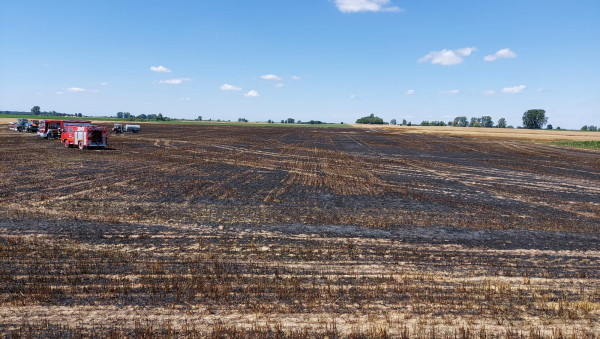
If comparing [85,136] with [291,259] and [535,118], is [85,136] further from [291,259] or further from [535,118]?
[535,118]

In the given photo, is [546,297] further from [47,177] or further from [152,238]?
[47,177]

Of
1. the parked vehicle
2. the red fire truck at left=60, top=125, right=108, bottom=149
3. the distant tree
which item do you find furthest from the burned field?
the distant tree

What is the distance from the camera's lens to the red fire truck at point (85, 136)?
2974cm

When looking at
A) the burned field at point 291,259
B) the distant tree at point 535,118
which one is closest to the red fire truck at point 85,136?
the burned field at point 291,259

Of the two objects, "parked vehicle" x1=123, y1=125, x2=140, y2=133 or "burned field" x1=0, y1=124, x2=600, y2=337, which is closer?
"burned field" x1=0, y1=124, x2=600, y2=337

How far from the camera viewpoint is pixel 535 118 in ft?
640

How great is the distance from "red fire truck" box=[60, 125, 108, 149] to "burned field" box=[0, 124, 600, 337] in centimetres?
1442

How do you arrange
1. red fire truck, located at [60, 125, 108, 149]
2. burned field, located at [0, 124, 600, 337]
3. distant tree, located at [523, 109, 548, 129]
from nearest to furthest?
burned field, located at [0, 124, 600, 337] < red fire truck, located at [60, 125, 108, 149] < distant tree, located at [523, 109, 548, 129]

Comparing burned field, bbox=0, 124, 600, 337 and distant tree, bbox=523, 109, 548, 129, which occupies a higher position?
distant tree, bbox=523, 109, 548, 129

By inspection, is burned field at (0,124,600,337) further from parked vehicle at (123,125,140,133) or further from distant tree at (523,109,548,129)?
distant tree at (523,109,548,129)

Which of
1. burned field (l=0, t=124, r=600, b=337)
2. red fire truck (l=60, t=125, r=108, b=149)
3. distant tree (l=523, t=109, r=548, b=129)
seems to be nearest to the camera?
burned field (l=0, t=124, r=600, b=337)

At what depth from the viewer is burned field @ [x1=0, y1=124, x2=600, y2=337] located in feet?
18.6

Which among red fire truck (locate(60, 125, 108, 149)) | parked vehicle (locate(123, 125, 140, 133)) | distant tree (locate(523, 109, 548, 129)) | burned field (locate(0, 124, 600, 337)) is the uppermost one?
distant tree (locate(523, 109, 548, 129))

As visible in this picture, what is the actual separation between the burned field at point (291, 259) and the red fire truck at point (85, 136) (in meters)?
14.4
